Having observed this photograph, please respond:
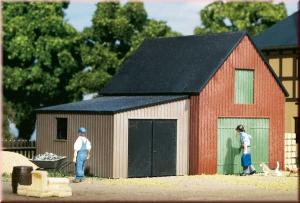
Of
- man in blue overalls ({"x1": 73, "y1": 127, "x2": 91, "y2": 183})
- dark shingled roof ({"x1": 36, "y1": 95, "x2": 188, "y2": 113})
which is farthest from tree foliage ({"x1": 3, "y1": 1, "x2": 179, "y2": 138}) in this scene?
man in blue overalls ({"x1": 73, "y1": 127, "x2": 91, "y2": 183})

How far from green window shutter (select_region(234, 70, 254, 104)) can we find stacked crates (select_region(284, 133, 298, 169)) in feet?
11.9

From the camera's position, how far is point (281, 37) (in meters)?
41.8

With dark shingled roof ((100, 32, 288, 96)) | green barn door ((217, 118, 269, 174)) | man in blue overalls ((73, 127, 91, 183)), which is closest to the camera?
man in blue overalls ((73, 127, 91, 183))

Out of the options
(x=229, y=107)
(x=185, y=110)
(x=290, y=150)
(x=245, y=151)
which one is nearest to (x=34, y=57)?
(x=290, y=150)

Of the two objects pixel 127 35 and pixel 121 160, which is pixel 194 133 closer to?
pixel 121 160

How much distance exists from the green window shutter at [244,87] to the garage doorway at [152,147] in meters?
3.27

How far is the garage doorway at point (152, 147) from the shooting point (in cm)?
2798

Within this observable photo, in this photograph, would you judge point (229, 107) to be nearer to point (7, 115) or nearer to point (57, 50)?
point (57, 50)

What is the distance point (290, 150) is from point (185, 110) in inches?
271

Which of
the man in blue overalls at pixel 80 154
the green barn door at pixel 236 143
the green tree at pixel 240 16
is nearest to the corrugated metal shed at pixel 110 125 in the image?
the green barn door at pixel 236 143

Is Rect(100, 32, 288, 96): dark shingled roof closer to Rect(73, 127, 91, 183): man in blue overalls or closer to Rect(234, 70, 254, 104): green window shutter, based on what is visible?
Rect(234, 70, 254, 104): green window shutter

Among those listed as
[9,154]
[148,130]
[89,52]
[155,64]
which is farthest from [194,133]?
[89,52]

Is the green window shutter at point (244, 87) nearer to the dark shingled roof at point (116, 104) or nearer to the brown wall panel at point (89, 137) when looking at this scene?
the dark shingled roof at point (116, 104)

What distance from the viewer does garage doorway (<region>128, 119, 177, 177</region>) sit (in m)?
28.0
